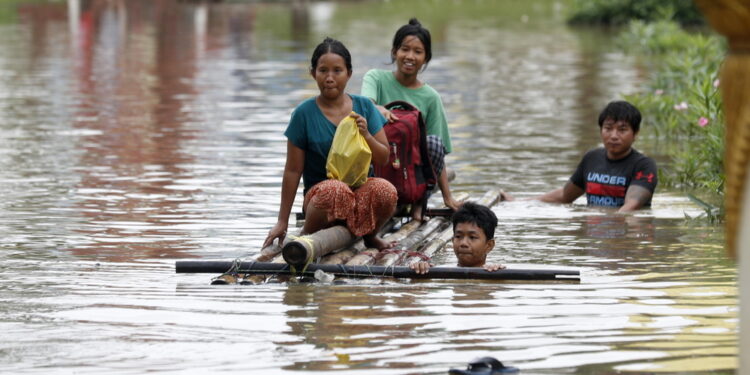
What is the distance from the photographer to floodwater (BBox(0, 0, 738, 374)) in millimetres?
5570

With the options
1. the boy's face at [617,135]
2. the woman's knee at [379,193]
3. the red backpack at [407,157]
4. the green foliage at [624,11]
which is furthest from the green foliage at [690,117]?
the green foliage at [624,11]

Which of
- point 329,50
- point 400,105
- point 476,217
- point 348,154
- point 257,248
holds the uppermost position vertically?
point 329,50

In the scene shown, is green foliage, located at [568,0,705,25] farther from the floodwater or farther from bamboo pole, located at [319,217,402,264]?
bamboo pole, located at [319,217,402,264]

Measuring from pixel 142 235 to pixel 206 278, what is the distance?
1590 millimetres

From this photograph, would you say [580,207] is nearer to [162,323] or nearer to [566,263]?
[566,263]

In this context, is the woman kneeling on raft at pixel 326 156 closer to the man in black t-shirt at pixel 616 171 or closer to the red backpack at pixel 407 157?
the red backpack at pixel 407 157

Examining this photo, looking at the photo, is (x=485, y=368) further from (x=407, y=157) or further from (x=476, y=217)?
(x=407, y=157)

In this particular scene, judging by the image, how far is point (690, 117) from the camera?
473 inches

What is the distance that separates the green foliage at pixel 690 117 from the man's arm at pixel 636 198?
42cm

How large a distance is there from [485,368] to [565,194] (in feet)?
16.6

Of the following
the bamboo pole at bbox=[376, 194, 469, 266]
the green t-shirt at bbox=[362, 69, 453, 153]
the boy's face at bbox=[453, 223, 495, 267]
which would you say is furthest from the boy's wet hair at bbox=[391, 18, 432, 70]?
the boy's face at bbox=[453, 223, 495, 267]

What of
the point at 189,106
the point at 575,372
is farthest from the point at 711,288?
the point at 189,106

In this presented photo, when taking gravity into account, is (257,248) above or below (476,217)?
below

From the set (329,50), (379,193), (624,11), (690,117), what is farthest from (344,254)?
(624,11)
